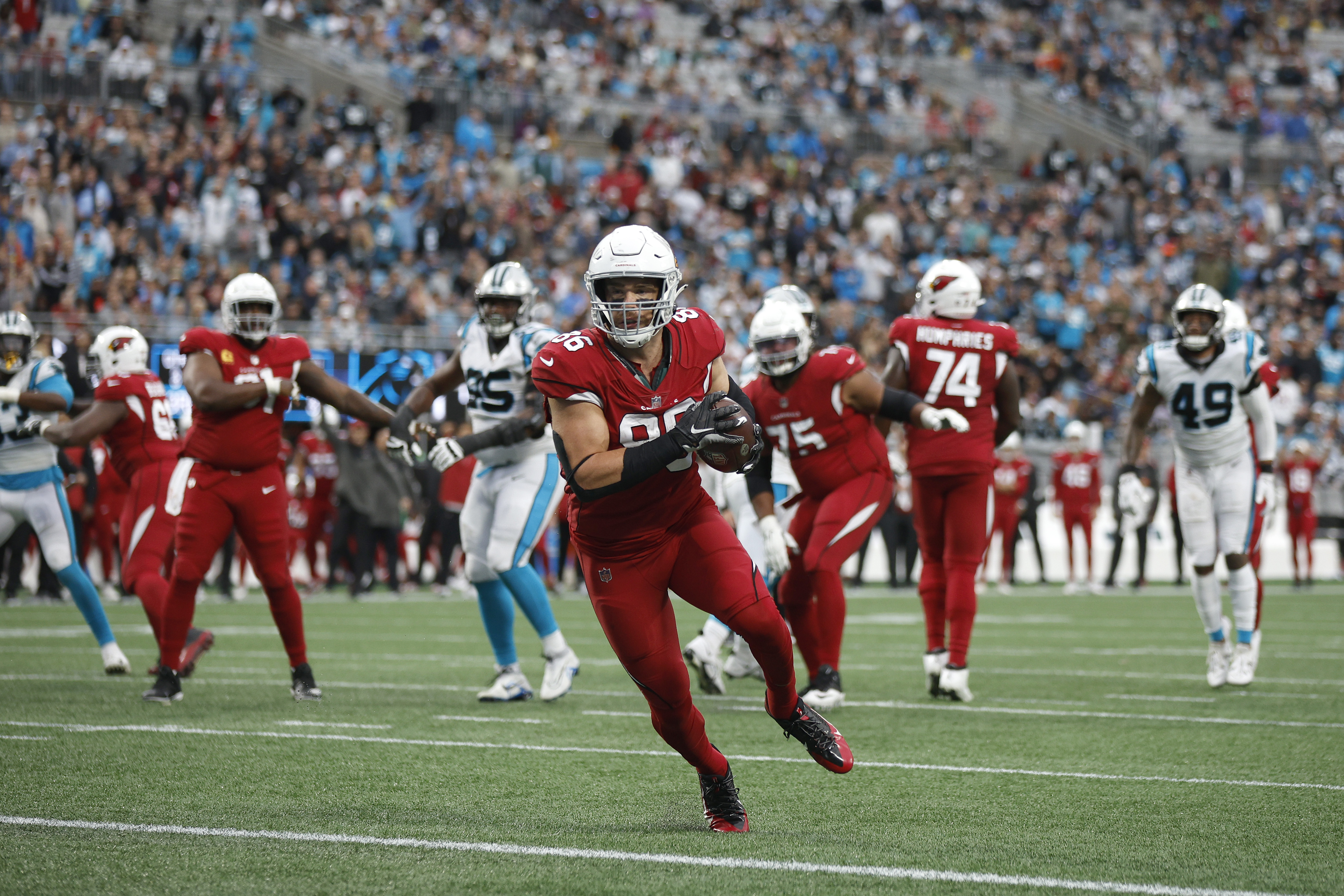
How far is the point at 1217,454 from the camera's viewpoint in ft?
26.1

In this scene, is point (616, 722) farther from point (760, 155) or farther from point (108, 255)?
point (760, 155)

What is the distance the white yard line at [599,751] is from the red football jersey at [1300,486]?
42.2ft

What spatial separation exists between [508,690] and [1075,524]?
11.4 metres

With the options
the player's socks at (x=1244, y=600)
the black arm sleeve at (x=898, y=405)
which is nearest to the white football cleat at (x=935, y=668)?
the black arm sleeve at (x=898, y=405)

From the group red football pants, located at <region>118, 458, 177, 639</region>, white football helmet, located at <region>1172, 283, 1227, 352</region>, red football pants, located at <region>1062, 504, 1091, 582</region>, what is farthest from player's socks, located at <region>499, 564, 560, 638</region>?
red football pants, located at <region>1062, 504, 1091, 582</region>

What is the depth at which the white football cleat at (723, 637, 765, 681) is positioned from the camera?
26.9 ft

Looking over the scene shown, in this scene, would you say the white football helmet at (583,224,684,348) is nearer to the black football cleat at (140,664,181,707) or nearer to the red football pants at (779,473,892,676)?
the red football pants at (779,473,892,676)

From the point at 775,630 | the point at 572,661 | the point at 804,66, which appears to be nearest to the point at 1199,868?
the point at 775,630

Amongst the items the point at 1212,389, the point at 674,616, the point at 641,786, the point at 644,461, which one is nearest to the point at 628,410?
the point at 644,461

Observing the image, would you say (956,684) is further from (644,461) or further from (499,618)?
(644,461)

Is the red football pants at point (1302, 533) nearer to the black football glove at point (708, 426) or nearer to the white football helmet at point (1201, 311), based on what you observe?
the white football helmet at point (1201, 311)

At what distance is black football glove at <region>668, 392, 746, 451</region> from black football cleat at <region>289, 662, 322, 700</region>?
3771mm

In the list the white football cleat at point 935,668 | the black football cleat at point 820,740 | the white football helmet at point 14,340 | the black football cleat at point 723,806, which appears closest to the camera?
the black football cleat at point 723,806

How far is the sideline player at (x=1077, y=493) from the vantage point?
17.0 metres
